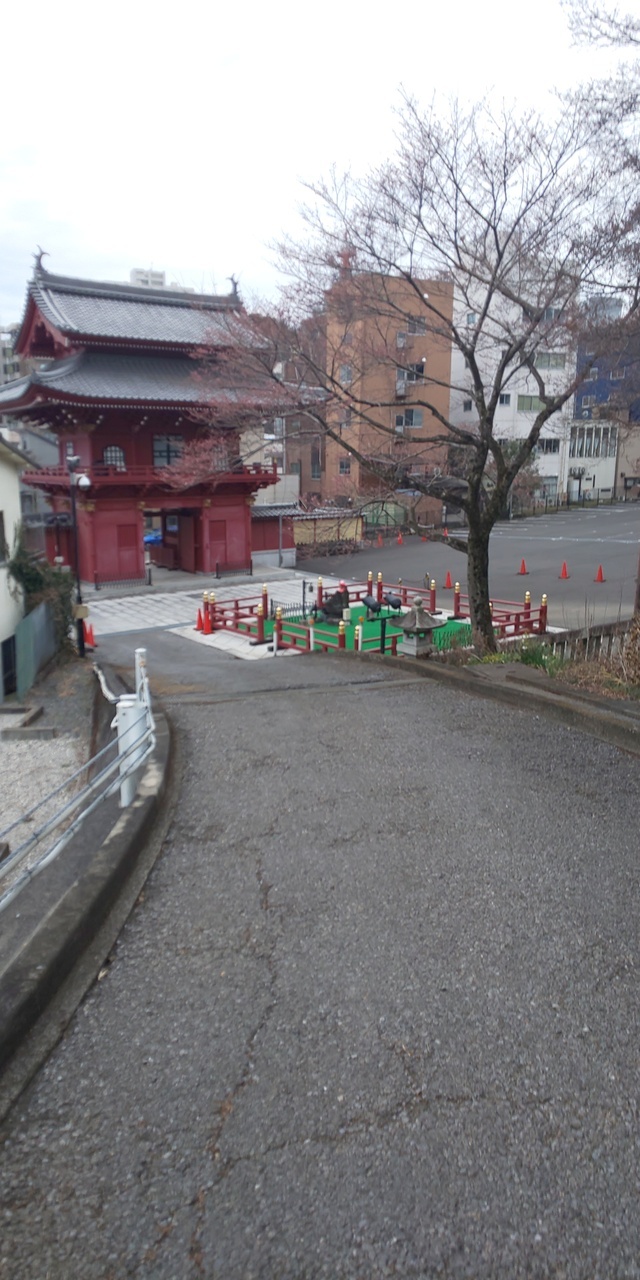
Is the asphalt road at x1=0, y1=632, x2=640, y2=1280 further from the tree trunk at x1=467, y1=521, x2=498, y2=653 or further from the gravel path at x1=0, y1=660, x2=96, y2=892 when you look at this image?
the tree trunk at x1=467, y1=521, x2=498, y2=653

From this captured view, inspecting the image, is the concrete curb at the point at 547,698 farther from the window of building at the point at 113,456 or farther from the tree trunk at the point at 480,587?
the window of building at the point at 113,456

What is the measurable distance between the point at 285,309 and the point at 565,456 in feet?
161

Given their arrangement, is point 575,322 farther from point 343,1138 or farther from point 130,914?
point 343,1138

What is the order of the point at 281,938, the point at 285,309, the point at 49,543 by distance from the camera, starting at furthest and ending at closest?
1. the point at 49,543
2. the point at 285,309
3. the point at 281,938

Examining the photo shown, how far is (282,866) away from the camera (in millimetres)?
4941

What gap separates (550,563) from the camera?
33375mm

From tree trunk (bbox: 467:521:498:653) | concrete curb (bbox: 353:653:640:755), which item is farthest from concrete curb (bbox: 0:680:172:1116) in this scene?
tree trunk (bbox: 467:521:498:653)

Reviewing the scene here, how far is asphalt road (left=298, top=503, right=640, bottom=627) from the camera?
25109mm

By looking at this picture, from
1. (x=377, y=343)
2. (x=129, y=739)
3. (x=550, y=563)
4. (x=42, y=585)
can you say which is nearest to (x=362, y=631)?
(x=377, y=343)

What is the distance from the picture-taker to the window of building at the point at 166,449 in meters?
30.4

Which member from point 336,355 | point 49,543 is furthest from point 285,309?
point 49,543

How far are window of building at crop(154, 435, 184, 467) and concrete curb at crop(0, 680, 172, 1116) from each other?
25929 mm

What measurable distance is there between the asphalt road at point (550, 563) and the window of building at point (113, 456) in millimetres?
9584

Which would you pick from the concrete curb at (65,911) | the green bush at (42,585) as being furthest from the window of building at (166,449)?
the concrete curb at (65,911)
